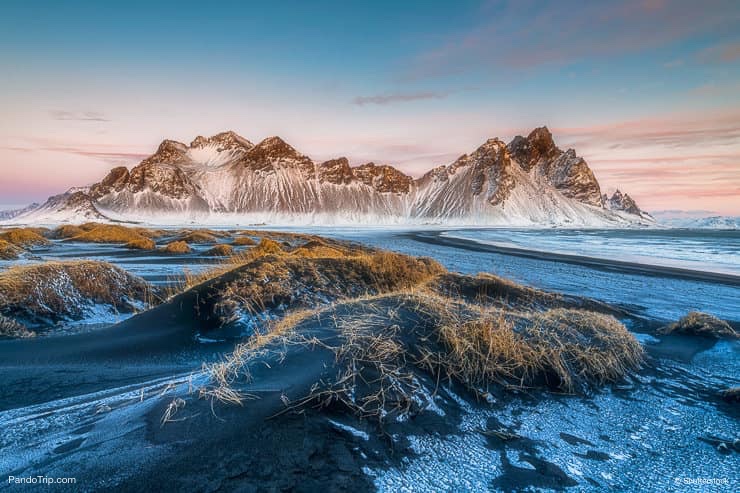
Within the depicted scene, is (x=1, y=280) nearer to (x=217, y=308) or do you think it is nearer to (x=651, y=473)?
(x=217, y=308)

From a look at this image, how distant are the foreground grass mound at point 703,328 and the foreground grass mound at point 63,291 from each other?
13876 millimetres

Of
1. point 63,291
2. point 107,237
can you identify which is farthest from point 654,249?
point 107,237

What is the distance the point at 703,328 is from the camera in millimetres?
9219

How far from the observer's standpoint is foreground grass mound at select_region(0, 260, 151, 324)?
30.5ft

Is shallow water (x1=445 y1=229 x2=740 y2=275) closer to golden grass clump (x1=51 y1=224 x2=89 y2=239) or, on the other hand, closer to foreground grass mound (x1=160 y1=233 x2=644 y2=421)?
foreground grass mound (x1=160 y1=233 x2=644 y2=421)

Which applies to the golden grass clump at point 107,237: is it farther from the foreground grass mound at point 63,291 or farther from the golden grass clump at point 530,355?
the golden grass clump at point 530,355

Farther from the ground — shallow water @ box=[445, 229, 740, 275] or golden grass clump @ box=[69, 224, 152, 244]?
shallow water @ box=[445, 229, 740, 275]

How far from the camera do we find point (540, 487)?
131 inches

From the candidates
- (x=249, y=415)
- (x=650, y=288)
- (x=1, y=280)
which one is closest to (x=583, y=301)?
(x=650, y=288)

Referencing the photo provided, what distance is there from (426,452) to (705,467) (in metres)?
2.69

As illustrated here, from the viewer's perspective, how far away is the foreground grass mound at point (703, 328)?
9.02m

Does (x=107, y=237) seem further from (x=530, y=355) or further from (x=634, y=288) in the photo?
(x=530, y=355)

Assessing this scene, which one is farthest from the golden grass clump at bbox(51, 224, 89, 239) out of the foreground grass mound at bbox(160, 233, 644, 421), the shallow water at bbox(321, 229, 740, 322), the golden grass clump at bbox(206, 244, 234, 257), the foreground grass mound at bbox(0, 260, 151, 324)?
the foreground grass mound at bbox(160, 233, 644, 421)

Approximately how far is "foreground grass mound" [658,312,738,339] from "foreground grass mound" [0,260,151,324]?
13876mm
